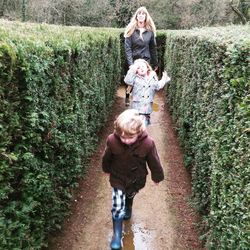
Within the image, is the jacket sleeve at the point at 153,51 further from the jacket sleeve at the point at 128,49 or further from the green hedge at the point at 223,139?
the green hedge at the point at 223,139

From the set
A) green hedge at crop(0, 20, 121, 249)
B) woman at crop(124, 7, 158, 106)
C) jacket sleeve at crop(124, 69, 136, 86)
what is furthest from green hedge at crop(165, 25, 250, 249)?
woman at crop(124, 7, 158, 106)

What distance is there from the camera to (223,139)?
159 inches

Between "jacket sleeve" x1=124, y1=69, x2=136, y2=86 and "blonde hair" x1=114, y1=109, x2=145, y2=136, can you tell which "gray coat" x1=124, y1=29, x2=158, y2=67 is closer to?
"jacket sleeve" x1=124, y1=69, x2=136, y2=86

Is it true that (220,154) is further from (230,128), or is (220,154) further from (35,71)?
(35,71)

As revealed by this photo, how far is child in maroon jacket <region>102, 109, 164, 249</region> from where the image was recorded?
4354 mm

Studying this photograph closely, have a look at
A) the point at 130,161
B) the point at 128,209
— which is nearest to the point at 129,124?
the point at 130,161

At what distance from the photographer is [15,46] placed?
3.30m

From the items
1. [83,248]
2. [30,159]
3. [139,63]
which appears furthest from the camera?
[139,63]

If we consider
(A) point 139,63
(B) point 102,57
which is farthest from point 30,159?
(B) point 102,57

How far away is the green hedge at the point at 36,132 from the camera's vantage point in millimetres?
3266

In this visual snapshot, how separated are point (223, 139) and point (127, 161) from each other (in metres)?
1.22

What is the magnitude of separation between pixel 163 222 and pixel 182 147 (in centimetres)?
281

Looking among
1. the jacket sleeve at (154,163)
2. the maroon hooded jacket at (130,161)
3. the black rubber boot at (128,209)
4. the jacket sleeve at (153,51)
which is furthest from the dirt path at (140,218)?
the jacket sleeve at (153,51)

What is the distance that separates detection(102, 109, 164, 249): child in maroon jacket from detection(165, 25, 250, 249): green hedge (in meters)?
0.78
